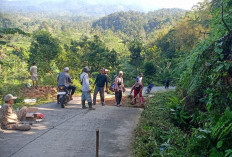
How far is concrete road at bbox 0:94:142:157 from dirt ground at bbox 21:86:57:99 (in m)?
4.12

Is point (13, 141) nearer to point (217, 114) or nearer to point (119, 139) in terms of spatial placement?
point (119, 139)

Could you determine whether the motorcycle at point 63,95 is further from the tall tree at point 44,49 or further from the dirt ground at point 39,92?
the tall tree at point 44,49

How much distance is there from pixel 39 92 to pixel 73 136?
305 inches

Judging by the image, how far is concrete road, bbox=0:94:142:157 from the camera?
472cm

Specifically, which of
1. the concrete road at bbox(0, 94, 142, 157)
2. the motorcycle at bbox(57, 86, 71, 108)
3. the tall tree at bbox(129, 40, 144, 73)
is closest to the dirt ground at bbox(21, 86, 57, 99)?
the motorcycle at bbox(57, 86, 71, 108)

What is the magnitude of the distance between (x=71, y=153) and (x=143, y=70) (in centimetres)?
2387

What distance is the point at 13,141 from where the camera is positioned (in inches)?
206

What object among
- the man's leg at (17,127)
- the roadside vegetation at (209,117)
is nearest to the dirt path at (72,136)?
the man's leg at (17,127)

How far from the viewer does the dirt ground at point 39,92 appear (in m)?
12.1

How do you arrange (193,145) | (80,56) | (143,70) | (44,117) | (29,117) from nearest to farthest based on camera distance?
(193,145) → (29,117) → (44,117) → (80,56) → (143,70)

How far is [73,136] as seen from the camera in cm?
564

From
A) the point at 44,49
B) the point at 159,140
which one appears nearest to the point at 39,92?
the point at 44,49

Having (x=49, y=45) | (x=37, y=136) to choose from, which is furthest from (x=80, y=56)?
(x=37, y=136)

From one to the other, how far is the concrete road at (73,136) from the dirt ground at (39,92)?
412 cm
